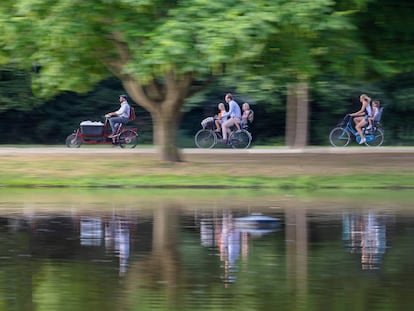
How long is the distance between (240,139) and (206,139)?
1111 mm

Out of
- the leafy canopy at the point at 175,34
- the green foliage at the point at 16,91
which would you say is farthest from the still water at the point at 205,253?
the green foliage at the point at 16,91

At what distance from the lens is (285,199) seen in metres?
20.8

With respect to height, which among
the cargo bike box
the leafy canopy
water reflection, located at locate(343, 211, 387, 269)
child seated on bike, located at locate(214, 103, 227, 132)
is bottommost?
water reflection, located at locate(343, 211, 387, 269)

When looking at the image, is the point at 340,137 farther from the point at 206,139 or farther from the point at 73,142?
the point at 73,142

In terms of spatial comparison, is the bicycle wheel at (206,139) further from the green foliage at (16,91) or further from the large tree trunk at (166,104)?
the large tree trunk at (166,104)

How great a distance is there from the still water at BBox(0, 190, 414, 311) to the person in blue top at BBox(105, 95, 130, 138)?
13.0 meters

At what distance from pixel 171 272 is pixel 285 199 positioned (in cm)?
954

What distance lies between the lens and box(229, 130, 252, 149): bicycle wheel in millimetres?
34125

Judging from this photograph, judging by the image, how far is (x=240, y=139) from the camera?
113ft

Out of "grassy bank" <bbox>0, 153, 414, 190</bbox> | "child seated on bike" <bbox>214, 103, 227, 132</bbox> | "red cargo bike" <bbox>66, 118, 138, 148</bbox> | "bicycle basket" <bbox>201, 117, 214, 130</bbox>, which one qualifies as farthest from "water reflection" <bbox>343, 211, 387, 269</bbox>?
"red cargo bike" <bbox>66, 118, 138, 148</bbox>

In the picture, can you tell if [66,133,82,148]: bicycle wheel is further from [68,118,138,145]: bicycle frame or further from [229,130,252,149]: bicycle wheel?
[229,130,252,149]: bicycle wheel

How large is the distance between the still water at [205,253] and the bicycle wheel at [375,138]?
14981 mm

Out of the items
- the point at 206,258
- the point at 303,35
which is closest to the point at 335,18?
the point at 303,35

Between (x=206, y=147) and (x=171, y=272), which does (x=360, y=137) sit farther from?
(x=171, y=272)
